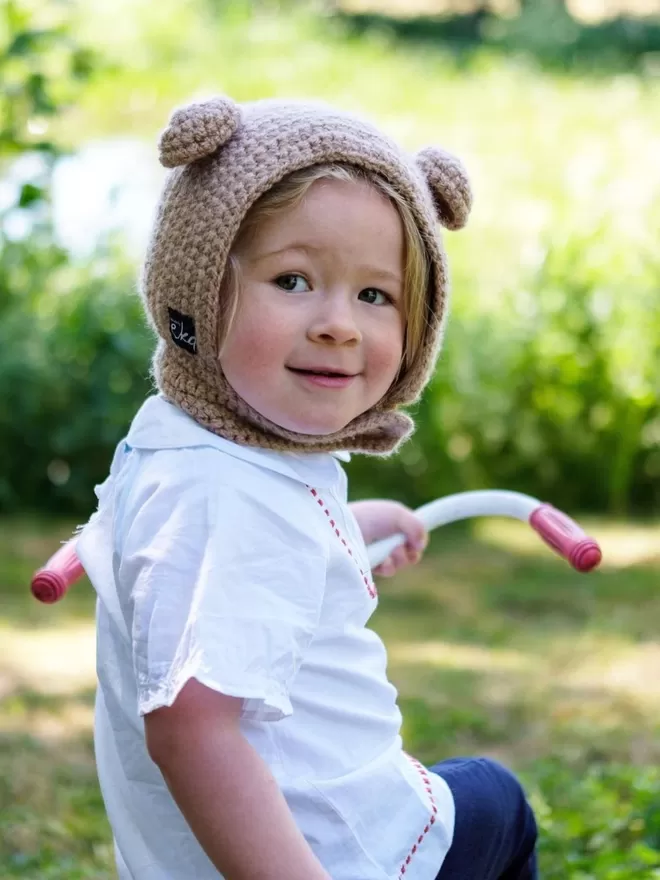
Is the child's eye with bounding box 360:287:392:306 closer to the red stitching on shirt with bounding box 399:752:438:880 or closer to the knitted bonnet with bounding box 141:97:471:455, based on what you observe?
the knitted bonnet with bounding box 141:97:471:455

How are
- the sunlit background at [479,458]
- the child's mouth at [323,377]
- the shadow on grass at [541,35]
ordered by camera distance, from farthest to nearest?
the shadow on grass at [541,35], the sunlit background at [479,458], the child's mouth at [323,377]

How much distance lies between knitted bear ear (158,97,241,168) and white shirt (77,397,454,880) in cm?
32

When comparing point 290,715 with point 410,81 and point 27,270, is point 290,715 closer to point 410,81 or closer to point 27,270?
point 27,270

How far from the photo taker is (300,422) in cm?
160

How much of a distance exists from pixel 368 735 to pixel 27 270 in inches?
171

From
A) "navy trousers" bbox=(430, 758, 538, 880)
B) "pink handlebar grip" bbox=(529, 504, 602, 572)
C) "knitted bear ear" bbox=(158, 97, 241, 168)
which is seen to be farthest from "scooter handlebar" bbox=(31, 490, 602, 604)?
"knitted bear ear" bbox=(158, 97, 241, 168)

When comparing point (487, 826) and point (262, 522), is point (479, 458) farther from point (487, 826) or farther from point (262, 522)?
point (262, 522)

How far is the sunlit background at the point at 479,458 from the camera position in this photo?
302 centimetres

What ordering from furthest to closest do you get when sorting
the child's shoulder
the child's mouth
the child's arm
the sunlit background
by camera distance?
1. the sunlit background
2. the child's mouth
3. the child's shoulder
4. the child's arm

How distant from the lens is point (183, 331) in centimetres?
161

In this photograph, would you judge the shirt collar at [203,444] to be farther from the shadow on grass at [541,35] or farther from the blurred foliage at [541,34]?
the shadow on grass at [541,35]

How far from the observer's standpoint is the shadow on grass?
1561 cm

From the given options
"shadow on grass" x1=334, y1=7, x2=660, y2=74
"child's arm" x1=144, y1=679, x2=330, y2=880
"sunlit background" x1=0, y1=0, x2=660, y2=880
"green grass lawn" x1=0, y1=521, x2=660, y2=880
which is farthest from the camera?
"shadow on grass" x1=334, y1=7, x2=660, y2=74

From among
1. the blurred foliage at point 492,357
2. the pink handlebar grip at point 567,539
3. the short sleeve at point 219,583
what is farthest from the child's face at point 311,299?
the blurred foliage at point 492,357
